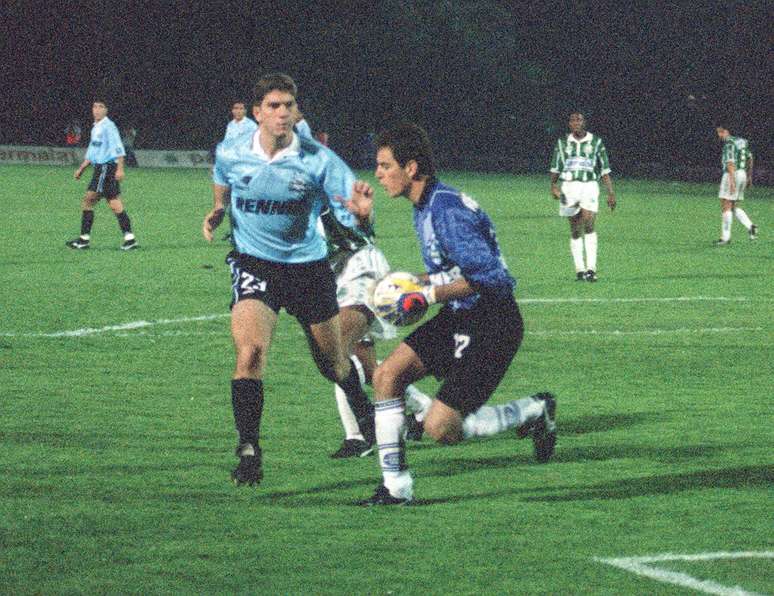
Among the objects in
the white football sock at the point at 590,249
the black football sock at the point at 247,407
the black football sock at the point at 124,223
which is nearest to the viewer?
the black football sock at the point at 247,407

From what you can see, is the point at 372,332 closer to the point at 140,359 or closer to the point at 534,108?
the point at 140,359

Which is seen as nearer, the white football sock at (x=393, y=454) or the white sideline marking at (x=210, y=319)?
the white football sock at (x=393, y=454)

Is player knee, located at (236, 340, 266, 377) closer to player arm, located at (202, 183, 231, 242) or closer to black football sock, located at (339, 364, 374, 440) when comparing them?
black football sock, located at (339, 364, 374, 440)

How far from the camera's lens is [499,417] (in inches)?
334

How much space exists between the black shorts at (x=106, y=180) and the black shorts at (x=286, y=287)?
16938mm

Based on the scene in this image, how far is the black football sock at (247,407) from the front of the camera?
8.45 m

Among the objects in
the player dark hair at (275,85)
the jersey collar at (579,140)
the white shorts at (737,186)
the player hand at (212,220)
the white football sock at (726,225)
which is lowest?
the white football sock at (726,225)

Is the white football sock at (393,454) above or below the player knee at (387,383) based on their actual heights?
below

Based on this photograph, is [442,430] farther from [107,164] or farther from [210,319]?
[107,164]

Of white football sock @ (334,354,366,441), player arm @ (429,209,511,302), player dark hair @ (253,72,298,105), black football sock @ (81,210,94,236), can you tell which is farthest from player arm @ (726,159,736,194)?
player arm @ (429,209,511,302)

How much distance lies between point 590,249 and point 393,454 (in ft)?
45.5

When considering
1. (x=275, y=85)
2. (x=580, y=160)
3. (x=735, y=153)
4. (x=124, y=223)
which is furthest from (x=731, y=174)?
(x=275, y=85)

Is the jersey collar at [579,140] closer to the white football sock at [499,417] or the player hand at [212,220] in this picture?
the player hand at [212,220]

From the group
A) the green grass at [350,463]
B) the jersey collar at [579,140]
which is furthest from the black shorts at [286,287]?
the jersey collar at [579,140]
